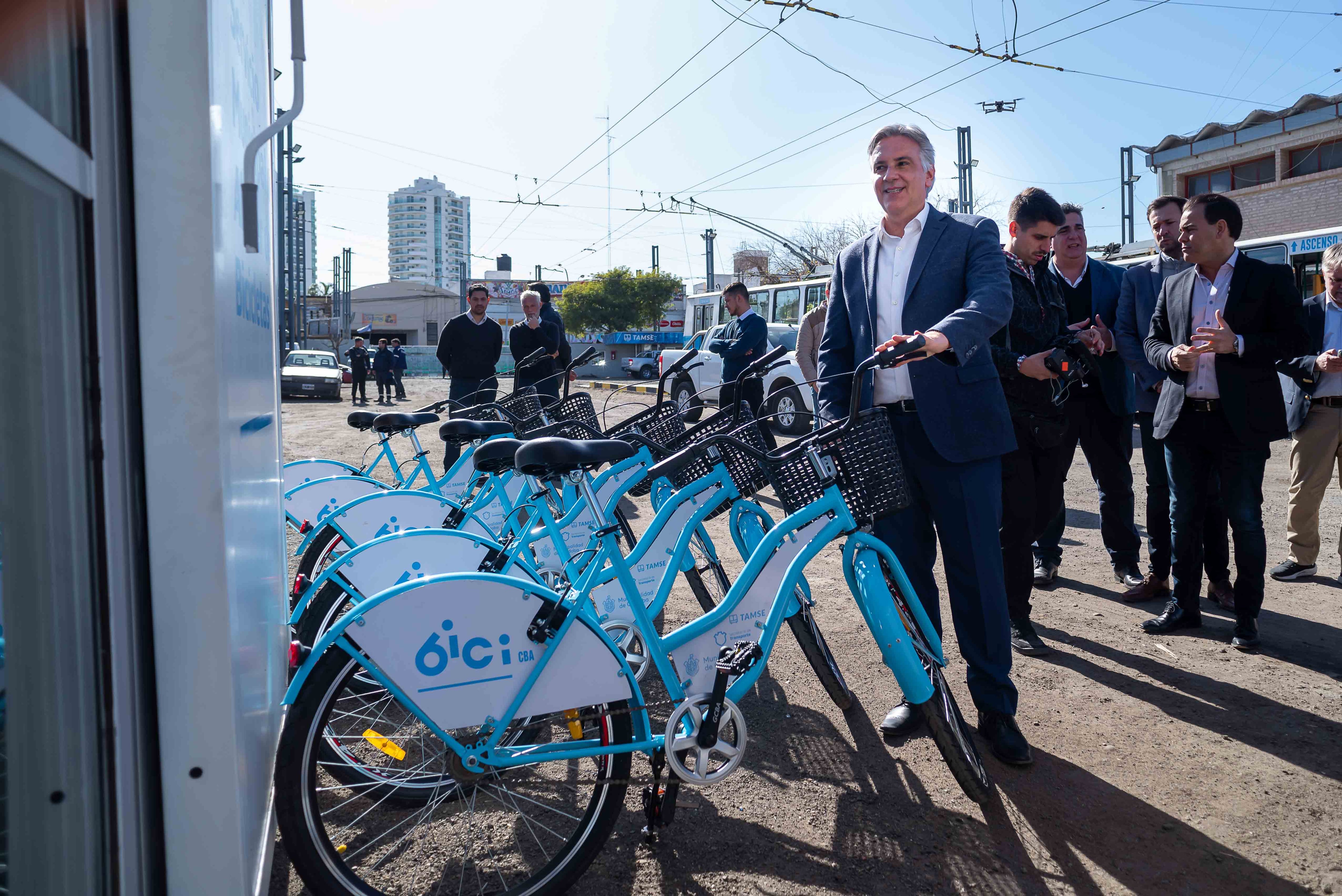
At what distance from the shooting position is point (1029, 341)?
3.94 meters

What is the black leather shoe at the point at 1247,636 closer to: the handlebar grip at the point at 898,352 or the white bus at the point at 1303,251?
the handlebar grip at the point at 898,352

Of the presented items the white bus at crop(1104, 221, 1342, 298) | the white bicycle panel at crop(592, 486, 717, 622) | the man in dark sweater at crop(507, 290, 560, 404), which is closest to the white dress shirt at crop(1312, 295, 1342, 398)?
the white bicycle panel at crop(592, 486, 717, 622)

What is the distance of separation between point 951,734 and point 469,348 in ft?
17.3

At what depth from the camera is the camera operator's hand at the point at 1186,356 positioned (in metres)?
3.93

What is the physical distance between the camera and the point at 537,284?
8.20 m

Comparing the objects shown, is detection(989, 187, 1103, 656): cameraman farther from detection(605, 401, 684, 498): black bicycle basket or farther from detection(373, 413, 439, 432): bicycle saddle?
detection(373, 413, 439, 432): bicycle saddle

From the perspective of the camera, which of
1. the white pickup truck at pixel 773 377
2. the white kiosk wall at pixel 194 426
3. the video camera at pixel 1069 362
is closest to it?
the white kiosk wall at pixel 194 426

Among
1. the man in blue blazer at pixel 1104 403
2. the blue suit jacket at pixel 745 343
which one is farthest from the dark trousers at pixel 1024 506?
the blue suit jacket at pixel 745 343

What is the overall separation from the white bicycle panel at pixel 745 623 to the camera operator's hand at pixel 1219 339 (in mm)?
2330

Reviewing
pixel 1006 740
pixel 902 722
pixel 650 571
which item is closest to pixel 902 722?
pixel 902 722

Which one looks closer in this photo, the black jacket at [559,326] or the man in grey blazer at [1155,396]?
the man in grey blazer at [1155,396]

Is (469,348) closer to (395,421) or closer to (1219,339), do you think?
(395,421)

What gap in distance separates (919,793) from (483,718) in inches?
57.0

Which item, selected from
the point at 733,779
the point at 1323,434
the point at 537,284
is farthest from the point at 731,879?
the point at 537,284
